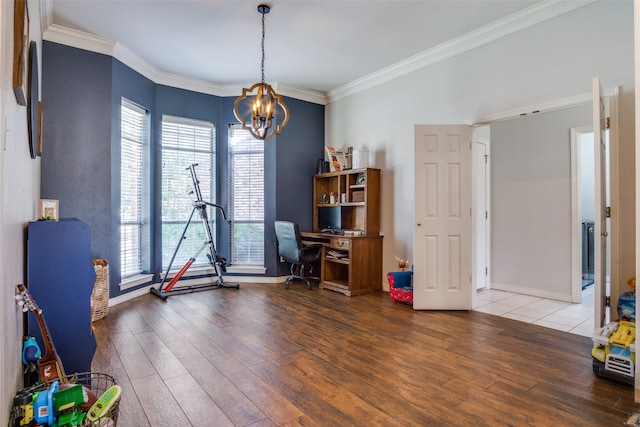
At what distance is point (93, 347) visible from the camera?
6.97ft

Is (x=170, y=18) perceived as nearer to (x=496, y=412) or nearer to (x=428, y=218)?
(x=428, y=218)

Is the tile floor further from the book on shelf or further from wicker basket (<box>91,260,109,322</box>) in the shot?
wicker basket (<box>91,260,109,322</box>)

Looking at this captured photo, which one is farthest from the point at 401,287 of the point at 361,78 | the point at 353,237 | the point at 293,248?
the point at 361,78

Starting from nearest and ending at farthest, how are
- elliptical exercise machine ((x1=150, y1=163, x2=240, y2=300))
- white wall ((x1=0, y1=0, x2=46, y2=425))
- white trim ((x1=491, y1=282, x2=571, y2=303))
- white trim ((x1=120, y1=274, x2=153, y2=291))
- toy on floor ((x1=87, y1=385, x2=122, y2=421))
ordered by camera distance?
1. white wall ((x1=0, y1=0, x2=46, y2=425))
2. toy on floor ((x1=87, y1=385, x2=122, y2=421))
3. white trim ((x1=120, y1=274, x2=153, y2=291))
4. white trim ((x1=491, y1=282, x2=571, y2=303))
5. elliptical exercise machine ((x1=150, y1=163, x2=240, y2=300))

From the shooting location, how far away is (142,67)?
4.46 metres

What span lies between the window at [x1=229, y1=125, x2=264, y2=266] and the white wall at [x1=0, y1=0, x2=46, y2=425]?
339cm

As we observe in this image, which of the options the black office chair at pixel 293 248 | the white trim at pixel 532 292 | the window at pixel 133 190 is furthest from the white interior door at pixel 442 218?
the window at pixel 133 190

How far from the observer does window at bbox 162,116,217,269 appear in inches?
191

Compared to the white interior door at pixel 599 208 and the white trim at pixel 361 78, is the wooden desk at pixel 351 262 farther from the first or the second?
the white interior door at pixel 599 208

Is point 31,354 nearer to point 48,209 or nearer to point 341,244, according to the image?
point 48,209

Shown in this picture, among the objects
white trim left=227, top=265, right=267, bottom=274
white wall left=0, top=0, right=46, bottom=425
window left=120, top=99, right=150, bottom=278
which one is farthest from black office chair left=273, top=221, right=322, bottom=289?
white wall left=0, top=0, right=46, bottom=425

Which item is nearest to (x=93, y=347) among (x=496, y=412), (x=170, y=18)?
(x=496, y=412)

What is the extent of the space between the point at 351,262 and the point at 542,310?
2.27 metres

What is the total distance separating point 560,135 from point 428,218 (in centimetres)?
226
